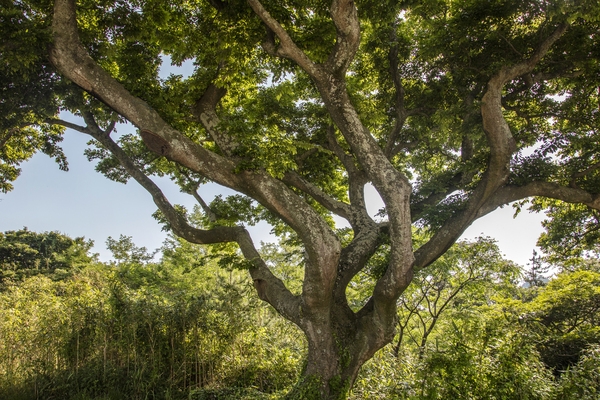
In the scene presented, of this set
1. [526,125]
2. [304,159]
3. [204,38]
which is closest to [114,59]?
[204,38]

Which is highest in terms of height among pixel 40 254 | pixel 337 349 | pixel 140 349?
pixel 40 254

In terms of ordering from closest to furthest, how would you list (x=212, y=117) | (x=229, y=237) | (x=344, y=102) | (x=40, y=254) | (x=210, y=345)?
1. (x=344, y=102)
2. (x=212, y=117)
3. (x=229, y=237)
4. (x=210, y=345)
5. (x=40, y=254)

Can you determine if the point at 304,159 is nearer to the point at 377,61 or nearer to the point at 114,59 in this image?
the point at 377,61

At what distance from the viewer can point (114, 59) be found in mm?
7703

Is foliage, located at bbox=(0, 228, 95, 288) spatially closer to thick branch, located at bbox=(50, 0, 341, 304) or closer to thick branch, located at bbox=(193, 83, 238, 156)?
thick branch, located at bbox=(193, 83, 238, 156)

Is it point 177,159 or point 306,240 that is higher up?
point 177,159

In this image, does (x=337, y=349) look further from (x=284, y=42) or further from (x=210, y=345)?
(x=284, y=42)

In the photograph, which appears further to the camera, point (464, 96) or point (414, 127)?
point (414, 127)

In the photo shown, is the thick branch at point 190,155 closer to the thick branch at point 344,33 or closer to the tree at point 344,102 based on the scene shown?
the tree at point 344,102

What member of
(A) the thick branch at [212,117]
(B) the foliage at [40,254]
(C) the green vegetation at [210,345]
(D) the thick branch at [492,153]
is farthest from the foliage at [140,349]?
(B) the foliage at [40,254]

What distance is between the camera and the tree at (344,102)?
543 cm

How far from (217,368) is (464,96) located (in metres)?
7.93

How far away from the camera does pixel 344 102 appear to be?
579cm

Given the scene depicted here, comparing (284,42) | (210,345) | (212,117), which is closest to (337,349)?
(210,345)
